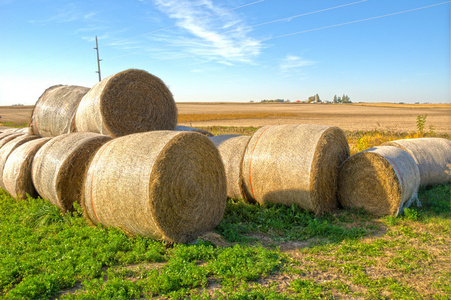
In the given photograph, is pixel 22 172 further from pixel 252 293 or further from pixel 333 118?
pixel 333 118

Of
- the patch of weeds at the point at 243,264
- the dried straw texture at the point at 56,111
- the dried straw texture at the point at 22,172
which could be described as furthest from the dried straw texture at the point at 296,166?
the dried straw texture at the point at 22,172

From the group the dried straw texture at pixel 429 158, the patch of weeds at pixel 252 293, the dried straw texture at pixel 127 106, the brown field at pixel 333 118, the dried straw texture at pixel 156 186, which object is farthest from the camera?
the brown field at pixel 333 118

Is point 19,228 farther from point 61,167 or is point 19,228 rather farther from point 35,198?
point 35,198

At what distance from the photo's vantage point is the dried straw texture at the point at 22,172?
24.8 feet

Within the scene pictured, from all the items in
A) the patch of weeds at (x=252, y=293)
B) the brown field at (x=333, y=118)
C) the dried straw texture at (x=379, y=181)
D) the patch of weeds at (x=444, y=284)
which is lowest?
the patch of weeds at (x=444, y=284)

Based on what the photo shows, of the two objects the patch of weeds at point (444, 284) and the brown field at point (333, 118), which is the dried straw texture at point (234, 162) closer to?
the patch of weeds at point (444, 284)

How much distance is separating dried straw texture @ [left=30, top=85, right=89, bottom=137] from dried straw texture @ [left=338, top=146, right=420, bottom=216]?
255 inches

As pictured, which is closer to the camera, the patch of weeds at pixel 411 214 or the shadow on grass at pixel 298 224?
the shadow on grass at pixel 298 224

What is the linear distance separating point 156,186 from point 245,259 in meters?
1.60

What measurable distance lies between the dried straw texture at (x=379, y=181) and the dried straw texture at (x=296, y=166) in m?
0.27

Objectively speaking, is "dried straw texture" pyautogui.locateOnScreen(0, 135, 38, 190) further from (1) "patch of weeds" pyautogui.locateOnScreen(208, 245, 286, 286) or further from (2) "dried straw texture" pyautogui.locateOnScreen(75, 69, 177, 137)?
(1) "patch of weeds" pyautogui.locateOnScreen(208, 245, 286, 286)

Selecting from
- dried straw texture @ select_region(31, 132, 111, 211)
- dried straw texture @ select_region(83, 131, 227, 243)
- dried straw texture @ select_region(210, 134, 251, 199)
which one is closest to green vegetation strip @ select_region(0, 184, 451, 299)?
dried straw texture @ select_region(83, 131, 227, 243)

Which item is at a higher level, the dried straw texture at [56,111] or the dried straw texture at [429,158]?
the dried straw texture at [56,111]

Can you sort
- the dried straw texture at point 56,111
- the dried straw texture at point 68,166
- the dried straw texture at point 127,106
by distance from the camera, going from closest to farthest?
1. the dried straw texture at point 68,166
2. the dried straw texture at point 127,106
3. the dried straw texture at point 56,111
